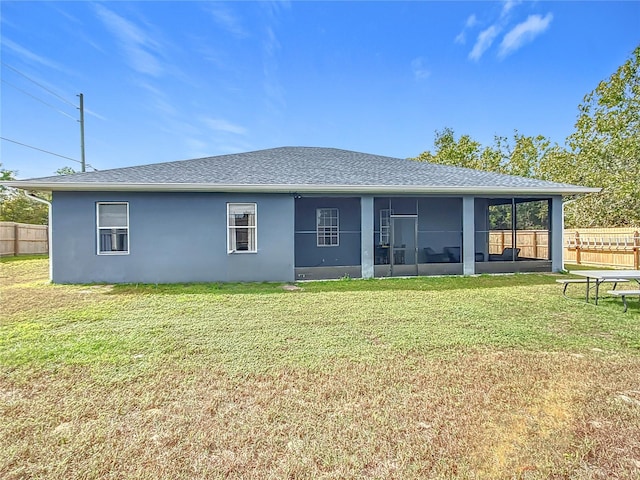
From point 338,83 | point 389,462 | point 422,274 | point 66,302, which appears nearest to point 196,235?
point 66,302

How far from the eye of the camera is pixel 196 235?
9383 mm

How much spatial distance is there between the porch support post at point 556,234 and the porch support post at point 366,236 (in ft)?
19.0

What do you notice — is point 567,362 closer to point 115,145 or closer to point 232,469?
point 232,469

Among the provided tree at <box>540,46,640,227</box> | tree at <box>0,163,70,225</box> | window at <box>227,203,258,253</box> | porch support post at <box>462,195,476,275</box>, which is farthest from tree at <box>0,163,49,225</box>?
tree at <box>540,46,640,227</box>

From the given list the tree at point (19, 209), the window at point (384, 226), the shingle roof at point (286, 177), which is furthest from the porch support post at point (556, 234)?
the tree at point (19, 209)

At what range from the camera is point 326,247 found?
1332 centimetres

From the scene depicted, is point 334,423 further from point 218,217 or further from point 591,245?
point 591,245

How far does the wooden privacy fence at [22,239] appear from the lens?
54.7 ft

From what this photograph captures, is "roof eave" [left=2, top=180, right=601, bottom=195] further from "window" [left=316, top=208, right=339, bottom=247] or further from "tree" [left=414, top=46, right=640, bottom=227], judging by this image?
"tree" [left=414, top=46, right=640, bottom=227]

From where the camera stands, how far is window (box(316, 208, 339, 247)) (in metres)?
13.3

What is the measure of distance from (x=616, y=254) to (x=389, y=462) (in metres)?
15.6

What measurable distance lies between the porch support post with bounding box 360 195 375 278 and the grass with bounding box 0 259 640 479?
3999mm

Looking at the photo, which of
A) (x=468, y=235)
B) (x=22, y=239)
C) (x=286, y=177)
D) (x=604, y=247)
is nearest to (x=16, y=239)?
(x=22, y=239)

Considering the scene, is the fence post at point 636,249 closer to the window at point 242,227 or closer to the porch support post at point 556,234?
the porch support post at point 556,234
